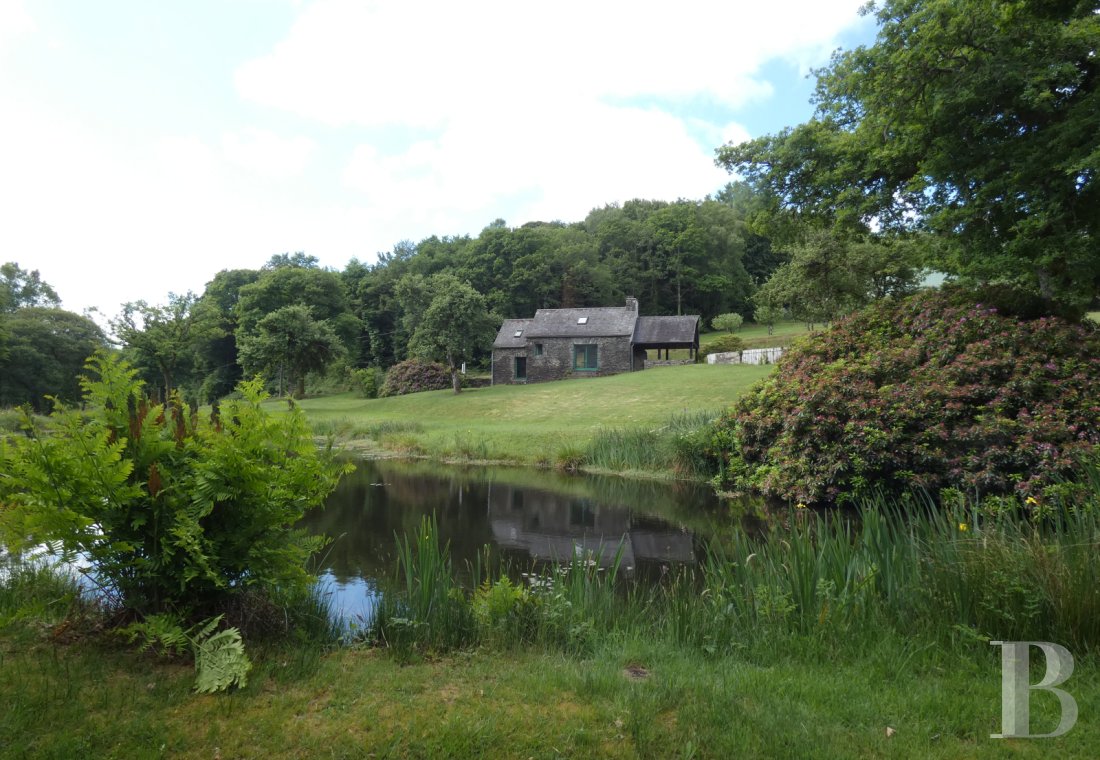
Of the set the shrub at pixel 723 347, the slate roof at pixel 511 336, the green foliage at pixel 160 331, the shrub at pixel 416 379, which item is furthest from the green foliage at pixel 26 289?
the shrub at pixel 723 347

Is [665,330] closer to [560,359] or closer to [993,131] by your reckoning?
[560,359]

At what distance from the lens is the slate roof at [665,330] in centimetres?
4359

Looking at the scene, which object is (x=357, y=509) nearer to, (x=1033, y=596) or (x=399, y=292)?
(x=1033, y=596)

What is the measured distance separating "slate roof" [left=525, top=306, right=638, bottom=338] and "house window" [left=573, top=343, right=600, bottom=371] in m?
0.75

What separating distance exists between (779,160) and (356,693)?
1313cm

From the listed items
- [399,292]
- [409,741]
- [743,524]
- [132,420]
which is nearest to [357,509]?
[743,524]

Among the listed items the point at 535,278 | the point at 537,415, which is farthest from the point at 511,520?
the point at 535,278

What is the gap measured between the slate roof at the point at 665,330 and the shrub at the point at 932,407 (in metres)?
30.5

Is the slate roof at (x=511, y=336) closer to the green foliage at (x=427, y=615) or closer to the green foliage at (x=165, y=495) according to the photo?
the green foliage at (x=427, y=615)

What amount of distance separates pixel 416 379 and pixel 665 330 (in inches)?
687

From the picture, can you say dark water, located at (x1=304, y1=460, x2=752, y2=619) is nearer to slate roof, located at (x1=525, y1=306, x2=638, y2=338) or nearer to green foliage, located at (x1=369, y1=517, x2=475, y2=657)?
green foliage, located at (x1=369, y1=517, x2=475, y2=657)

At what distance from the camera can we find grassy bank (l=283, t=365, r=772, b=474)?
63.2ft

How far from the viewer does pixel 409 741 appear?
3.02m

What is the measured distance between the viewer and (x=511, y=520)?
1156cm
